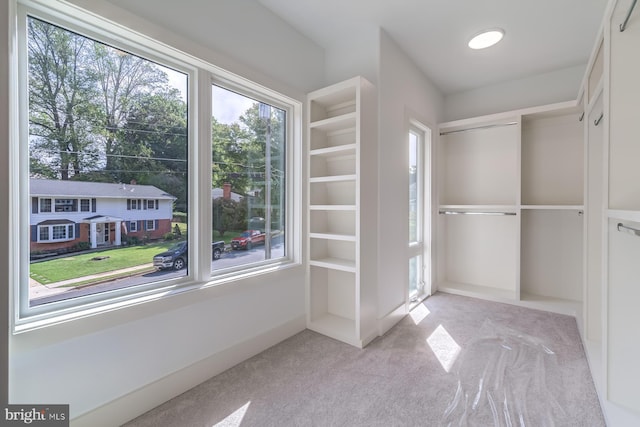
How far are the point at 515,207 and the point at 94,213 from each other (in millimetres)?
3902

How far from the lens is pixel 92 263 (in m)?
1.43

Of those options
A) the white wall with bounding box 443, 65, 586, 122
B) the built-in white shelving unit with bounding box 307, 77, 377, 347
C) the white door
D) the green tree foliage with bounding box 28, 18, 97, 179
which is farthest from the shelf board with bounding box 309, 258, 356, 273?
the white wall with bounding box 443, 65, 586, 122

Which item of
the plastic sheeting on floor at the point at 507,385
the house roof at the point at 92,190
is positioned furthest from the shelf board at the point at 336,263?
the house roof at the point at 92,190

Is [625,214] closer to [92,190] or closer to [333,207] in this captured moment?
[333,207]

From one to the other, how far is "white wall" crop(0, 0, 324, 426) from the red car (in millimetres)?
279

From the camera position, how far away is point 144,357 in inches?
59.2

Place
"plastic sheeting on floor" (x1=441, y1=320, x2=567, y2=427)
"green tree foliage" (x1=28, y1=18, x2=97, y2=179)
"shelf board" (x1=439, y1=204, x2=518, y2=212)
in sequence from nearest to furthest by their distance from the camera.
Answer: "green tree foliage" (x1=28, y1=18, x2=97, y2=179)
"plastic sheeting on floor" (x1=441, y1=320, x2=567, y2=427)
"shelf board" (x1=439, y1=204, x2=518, y2=212)

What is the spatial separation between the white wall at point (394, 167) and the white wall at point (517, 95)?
1.04 meters

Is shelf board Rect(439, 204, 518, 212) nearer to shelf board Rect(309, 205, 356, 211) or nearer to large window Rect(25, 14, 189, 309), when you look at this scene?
shelf board Rect(309, 205, 356, 211)

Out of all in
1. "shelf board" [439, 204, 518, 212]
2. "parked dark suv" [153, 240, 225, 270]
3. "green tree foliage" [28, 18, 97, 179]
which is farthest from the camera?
"shelf board" [439, 204, 518, 212]

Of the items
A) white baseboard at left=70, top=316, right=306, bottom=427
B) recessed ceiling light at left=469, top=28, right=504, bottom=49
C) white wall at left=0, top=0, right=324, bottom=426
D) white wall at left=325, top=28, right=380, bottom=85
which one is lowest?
white baseboard at left=70, top=316, right=306, bottom=427

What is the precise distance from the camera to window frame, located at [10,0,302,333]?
1.19 m

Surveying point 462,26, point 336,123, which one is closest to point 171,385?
point 336,123

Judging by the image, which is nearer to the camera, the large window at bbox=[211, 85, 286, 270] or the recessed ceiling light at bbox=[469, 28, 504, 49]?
the large window at bbox=[211, 85, 286, 270]
